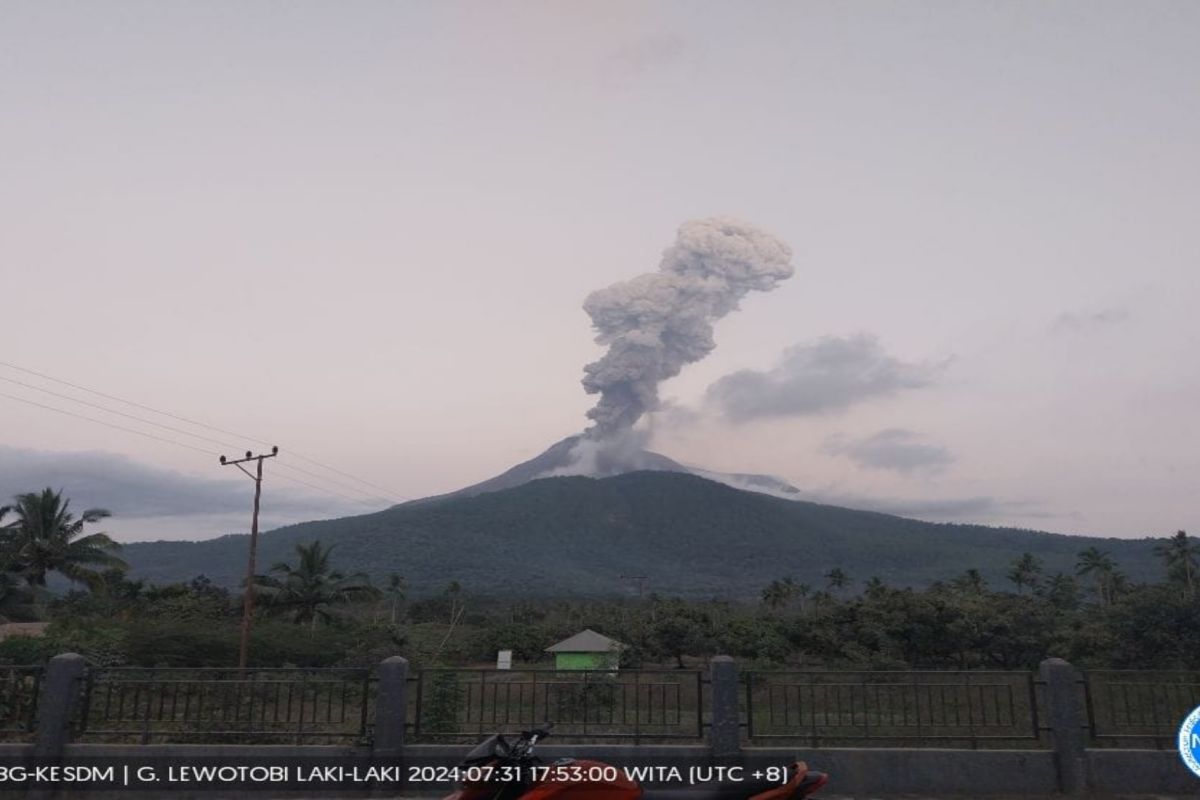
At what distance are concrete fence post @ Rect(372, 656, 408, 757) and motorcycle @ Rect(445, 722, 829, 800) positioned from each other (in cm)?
515

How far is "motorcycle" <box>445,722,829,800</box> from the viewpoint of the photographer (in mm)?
5406

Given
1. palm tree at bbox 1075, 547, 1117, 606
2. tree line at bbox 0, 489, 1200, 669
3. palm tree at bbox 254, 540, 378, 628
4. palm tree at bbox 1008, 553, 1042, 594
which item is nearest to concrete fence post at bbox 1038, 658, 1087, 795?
tree line at bbox 0, 489, 1200, 669

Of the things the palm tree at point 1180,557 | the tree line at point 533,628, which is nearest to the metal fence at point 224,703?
the tree line at point 533,628

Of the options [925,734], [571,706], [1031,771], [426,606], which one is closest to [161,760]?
[571,706]

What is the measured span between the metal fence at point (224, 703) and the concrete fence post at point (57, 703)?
17 cm

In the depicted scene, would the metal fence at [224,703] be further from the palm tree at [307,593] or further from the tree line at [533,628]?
the palm tree at [307,593]

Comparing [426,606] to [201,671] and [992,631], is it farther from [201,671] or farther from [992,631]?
[201,671]

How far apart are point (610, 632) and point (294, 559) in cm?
15570

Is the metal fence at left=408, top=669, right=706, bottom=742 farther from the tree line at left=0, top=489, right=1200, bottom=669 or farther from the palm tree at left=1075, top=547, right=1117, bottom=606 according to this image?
the palm tree at left=1075, top=547, right=1117, bottom=606

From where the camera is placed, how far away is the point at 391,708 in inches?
412

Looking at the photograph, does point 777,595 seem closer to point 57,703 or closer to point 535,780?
point 57,703

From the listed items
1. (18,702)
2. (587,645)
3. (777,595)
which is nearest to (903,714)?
(18,702)

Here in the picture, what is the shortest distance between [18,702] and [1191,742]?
14882mm

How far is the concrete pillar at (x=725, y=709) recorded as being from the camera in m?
10.5
